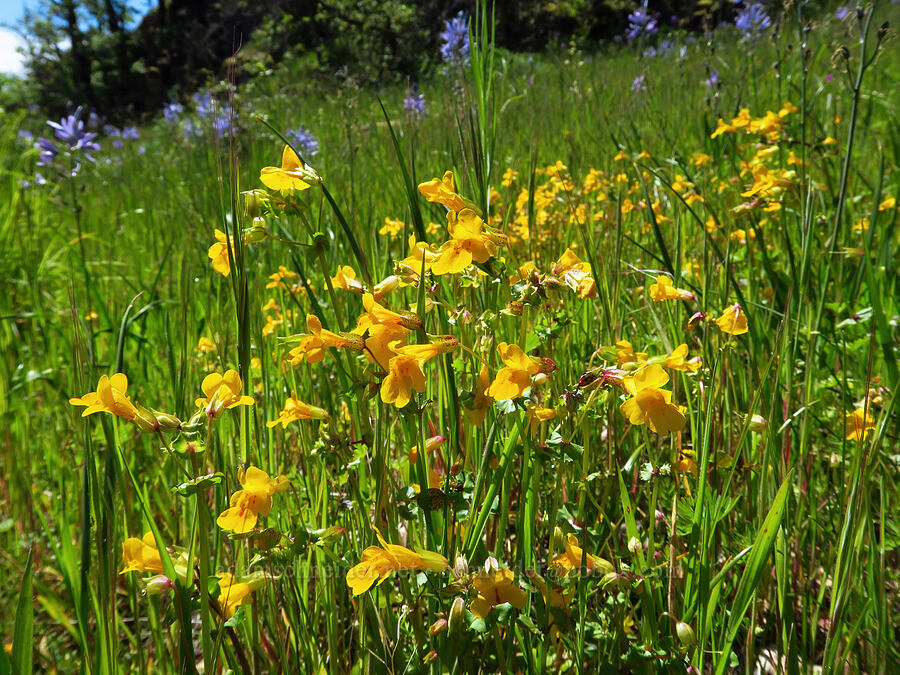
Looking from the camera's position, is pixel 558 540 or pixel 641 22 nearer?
pixel 558 540

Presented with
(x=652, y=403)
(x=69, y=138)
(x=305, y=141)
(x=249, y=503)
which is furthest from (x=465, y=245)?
→ (x=305, y=141)

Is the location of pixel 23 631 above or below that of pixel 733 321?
below

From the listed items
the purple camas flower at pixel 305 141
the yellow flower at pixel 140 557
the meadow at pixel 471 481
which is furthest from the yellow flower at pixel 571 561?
the purple camas flower at pixel 305 141

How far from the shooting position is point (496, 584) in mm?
675

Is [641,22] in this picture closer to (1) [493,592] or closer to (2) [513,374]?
(2) [513,374]

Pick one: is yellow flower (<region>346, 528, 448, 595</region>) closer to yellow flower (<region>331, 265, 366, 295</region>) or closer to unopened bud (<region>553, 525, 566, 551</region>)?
unopened bud (<region>553, 525, 566, 551</region>)

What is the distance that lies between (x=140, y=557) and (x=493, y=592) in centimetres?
43

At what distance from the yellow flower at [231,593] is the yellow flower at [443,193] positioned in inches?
21.4

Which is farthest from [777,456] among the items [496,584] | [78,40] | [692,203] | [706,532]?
[78,40]

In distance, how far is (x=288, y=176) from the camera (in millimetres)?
808

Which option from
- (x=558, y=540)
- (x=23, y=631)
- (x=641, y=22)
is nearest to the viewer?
(x=23, y=631)

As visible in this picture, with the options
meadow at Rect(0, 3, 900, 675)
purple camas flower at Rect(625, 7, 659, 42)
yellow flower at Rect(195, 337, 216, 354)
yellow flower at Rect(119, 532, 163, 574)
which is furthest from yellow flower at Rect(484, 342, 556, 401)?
purple camas flower at Rect(625, 7, 659, 42)

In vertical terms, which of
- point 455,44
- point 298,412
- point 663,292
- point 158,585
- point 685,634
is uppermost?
point 455,44

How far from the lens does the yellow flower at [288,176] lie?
78cm
